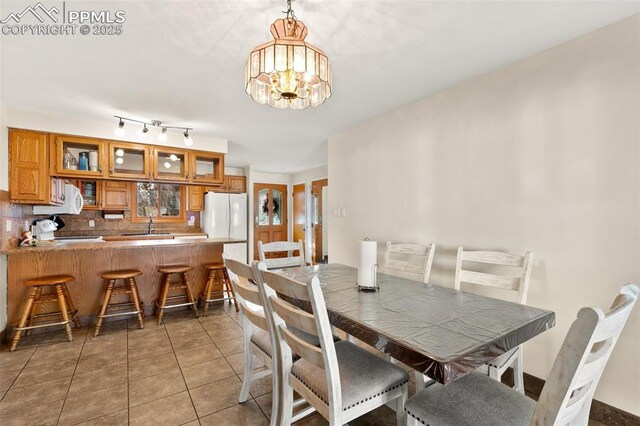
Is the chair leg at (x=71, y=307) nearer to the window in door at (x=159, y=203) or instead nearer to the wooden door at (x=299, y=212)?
the window in door at (x=159, y=203)

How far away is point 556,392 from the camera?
2.49 feet

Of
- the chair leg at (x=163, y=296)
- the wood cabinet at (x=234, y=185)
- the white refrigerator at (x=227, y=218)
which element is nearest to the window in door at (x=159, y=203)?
the white refrigerator at (x=227, y=218)

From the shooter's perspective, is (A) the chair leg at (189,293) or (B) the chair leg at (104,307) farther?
(A) the chair leg at (189,293)

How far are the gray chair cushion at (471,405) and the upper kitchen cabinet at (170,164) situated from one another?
151 inches

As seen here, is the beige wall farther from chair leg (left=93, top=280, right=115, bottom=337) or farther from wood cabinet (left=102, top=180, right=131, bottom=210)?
wood cabinet (left=102, top=180, right=131, bottom=210)

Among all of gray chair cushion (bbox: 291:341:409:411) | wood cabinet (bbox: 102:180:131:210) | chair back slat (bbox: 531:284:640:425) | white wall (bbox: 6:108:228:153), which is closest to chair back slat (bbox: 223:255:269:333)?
gray chair cushion (bbox: 291:341:409:411)

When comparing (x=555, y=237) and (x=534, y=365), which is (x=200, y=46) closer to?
(x=555, y=237)

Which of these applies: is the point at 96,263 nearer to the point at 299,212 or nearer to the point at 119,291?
the point at 119,291

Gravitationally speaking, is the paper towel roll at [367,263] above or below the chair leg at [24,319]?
above

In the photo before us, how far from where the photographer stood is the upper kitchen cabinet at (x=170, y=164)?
3851mm

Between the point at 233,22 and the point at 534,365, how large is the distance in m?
3.02

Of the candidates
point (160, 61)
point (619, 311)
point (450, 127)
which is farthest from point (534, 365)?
point (160, 61)

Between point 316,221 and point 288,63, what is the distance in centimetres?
546

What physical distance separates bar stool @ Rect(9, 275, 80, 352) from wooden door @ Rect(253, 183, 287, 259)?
405 cm
